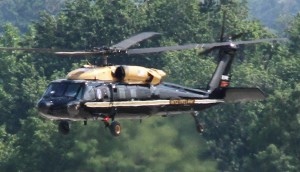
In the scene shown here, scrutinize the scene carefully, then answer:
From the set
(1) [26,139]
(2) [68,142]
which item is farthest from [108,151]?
(1) [26,139]

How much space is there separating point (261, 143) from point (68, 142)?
13.4 metres

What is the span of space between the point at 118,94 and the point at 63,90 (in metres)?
2.08

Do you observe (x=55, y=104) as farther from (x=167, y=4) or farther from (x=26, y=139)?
(x=167, y=4)

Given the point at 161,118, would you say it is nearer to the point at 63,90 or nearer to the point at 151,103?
the point at 151,103

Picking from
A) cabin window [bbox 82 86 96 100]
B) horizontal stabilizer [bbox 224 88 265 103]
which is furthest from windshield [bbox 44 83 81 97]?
horizontal stabilizer [bbox 224 88 265 103]

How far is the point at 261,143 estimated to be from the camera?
90.1 metres

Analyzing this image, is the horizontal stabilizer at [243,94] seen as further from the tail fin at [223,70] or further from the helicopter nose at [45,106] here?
the helicopter nose at [45,106]

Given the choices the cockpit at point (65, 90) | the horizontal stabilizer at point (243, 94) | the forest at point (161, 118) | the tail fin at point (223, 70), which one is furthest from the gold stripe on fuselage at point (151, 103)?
the forest at point (161, 118)

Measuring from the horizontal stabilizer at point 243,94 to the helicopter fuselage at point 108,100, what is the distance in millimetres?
1812

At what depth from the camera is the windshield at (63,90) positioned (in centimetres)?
4941

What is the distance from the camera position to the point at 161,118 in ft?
240

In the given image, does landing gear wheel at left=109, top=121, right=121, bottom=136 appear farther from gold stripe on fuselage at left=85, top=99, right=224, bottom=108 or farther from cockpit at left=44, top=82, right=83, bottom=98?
cockpit at left=44, top=82, right=83, bottom=98

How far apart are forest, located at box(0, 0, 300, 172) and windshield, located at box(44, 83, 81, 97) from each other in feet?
23.0

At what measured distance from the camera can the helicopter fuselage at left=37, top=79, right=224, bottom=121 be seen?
48.7 meters
